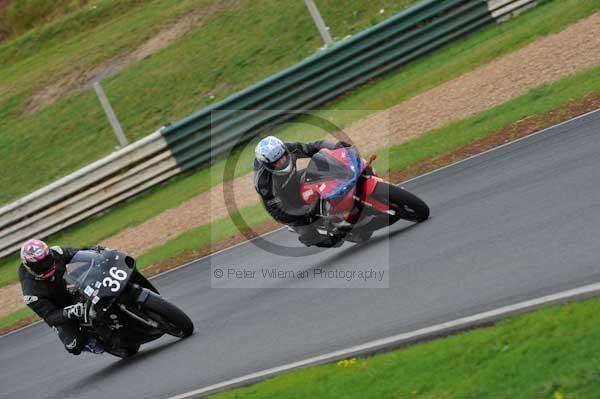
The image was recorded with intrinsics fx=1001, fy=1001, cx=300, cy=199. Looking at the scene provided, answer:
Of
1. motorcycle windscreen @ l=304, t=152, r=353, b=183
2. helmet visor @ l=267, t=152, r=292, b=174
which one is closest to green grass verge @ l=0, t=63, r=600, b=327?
motorcycle windscreen @ l=304, t=152, r=353, b=183

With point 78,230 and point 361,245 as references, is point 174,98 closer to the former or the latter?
point 78,230

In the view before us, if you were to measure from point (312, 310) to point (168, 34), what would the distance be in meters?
19.4

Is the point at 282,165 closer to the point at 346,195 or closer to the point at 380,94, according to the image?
the point at 346,195

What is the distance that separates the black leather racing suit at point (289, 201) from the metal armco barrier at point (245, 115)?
8.67m

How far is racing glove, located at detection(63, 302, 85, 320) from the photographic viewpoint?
10.5m

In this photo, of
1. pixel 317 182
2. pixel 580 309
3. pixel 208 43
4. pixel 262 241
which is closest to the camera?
pixel 580 309

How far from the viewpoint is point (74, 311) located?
10570 mm

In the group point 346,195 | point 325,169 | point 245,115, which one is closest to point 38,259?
point 325,169

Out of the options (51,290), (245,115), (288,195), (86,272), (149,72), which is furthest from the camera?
(149,72)

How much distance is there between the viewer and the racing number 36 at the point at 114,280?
1012 centimetres

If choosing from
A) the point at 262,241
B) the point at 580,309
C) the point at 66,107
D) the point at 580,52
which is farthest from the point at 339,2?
the point at 580,309

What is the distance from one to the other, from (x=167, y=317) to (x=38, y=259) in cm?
148

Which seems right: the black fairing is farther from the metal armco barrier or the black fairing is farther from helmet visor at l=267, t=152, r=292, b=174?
the metal armco barrier

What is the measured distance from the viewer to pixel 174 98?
24141 millimetres
